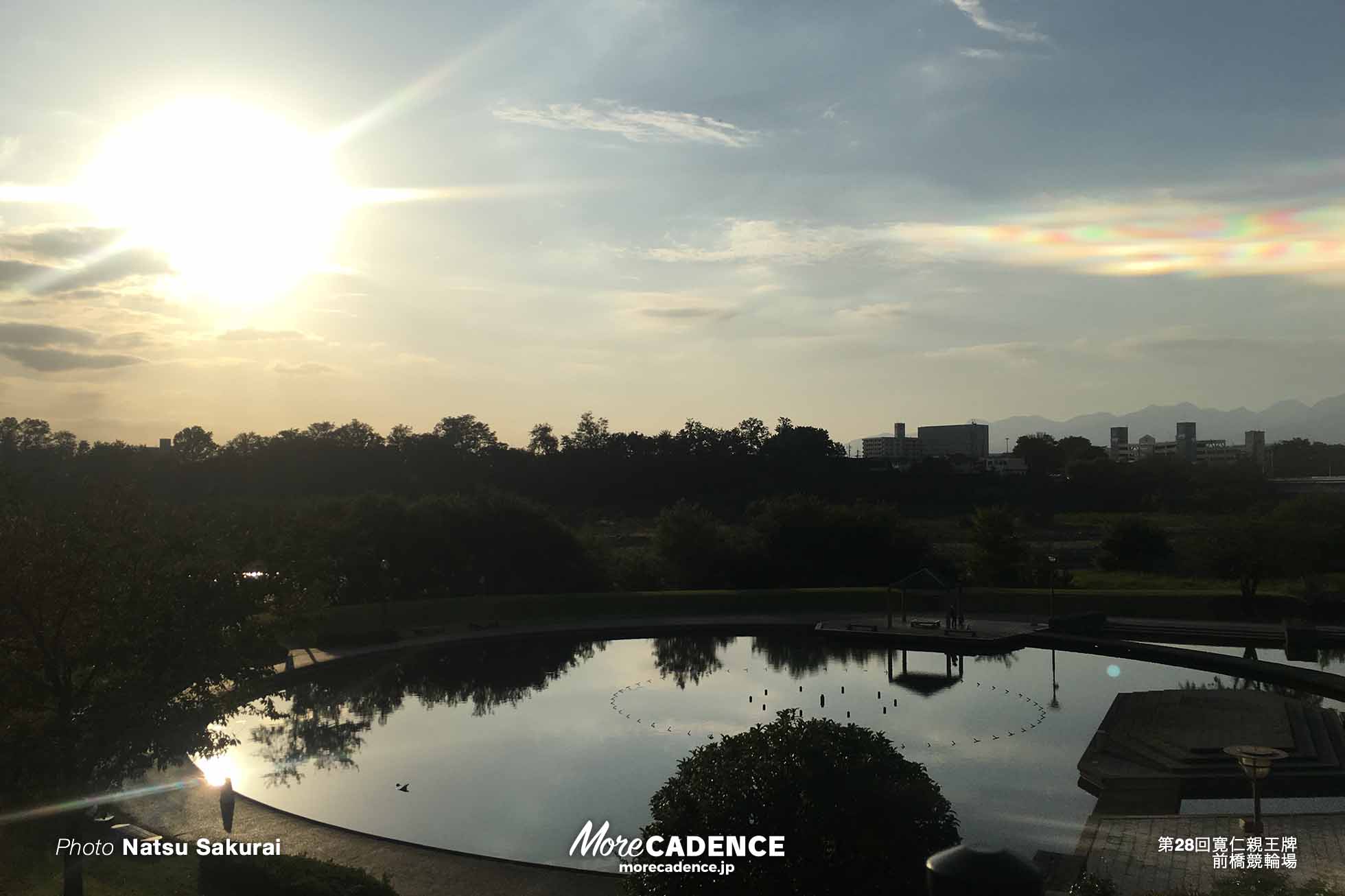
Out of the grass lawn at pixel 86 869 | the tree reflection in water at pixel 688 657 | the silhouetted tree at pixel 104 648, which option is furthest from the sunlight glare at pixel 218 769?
the tree reflection in water at pixel 688 657

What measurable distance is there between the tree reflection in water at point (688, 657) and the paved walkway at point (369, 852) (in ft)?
42.7

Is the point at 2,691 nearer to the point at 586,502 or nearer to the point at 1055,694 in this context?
the point at 1055,694

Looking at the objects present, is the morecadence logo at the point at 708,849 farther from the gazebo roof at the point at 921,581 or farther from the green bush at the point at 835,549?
the green bush at the point at 835,549

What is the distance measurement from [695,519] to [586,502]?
39404mm

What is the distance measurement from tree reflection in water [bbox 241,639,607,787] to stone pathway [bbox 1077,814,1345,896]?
14.7 metres

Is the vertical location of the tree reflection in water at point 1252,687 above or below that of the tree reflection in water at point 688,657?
above

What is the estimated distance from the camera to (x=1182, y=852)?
47.1ft

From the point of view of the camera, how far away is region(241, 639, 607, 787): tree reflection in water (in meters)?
22.3

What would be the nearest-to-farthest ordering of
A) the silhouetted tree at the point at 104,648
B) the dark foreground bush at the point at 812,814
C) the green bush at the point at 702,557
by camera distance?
the dark foreground bush at the point at 812,814 → the silhouetted tree at the point at 104,648 → the green bush at the point at 702,557

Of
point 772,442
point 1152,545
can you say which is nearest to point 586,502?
point 772,442

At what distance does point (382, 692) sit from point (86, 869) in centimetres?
1553

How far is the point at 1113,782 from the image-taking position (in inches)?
700

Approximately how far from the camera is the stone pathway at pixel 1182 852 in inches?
522

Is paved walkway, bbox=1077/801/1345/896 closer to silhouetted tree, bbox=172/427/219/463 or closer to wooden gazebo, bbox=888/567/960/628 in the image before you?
wooden gazebo, bbox=888/567/960/628
